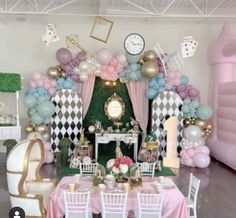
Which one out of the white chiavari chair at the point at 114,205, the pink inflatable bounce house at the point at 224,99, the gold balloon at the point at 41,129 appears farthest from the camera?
the gold balloon at the point at 41,129

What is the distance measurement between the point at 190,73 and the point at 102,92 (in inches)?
110

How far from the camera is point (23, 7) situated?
9.67 metres

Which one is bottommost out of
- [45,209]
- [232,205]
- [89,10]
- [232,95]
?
[232,205]

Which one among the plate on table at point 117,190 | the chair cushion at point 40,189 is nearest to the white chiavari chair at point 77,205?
the plate on table at point 117,190

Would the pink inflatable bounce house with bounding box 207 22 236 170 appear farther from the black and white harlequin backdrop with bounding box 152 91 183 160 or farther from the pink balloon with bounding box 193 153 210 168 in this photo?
the black and white harlequin backdrop with bounding box 152 91 183 160

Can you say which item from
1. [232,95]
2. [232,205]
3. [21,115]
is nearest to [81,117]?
[21,115]

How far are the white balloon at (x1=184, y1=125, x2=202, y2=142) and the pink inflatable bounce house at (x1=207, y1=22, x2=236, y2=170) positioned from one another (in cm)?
77

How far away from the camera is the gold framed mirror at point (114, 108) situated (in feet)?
30.1

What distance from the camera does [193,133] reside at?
27.1 feet

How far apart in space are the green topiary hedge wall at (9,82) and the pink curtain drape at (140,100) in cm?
283

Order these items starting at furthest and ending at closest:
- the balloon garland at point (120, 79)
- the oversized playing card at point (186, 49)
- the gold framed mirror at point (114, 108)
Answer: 1. the gold framed mirror at point (114, 108)
2. the balloon garland at point (120, 79)
3. the oversized playing card at point (186, 49)

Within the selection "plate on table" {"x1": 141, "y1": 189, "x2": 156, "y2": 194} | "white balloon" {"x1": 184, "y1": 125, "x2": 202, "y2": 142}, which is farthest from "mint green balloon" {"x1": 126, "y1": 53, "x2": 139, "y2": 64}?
"plate on table" {"x1": 141, "y1": 189, "x2": 156, "y2": 194}

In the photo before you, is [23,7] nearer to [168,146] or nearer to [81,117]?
[81,117]

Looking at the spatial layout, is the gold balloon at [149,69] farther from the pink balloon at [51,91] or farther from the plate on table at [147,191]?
the plate on table at [147,191]
